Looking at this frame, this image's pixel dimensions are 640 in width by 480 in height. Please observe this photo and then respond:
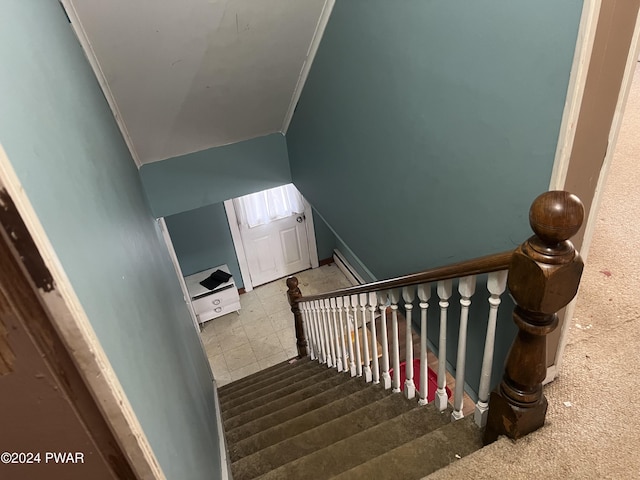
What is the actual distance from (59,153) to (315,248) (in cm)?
526

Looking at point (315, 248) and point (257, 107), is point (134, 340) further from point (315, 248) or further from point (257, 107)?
point (315, 248)

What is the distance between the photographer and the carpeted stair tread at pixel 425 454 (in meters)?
1.53

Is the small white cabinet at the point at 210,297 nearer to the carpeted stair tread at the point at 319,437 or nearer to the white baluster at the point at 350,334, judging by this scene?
the white baluster at the point at 350,334

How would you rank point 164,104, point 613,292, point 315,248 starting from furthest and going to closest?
point 315,248, point 164,104, point 613,292

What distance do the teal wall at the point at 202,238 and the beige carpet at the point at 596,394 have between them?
13.3ft

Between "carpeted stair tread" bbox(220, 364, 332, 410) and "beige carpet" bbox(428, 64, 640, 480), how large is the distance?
1820mm

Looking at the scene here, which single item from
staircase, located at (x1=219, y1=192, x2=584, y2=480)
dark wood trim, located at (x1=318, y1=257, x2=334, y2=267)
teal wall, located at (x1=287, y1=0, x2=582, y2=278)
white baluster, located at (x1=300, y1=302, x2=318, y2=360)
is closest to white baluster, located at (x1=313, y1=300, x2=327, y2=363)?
staircase, located at (x1=219, y1=192, x2=584, y2=480)

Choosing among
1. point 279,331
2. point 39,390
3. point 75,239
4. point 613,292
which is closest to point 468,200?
point 613,292

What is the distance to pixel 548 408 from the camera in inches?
59.1

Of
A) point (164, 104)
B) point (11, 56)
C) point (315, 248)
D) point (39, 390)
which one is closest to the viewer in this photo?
point (39, 390)

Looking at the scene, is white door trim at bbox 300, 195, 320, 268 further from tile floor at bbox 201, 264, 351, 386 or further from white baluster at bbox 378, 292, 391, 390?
A: white baluster at bbox 378, 292, 391, 390

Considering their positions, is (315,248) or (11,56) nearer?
(11,56)

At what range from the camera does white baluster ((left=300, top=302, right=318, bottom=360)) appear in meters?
3.48

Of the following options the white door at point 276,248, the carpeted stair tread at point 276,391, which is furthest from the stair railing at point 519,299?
the white door at point 276,248
